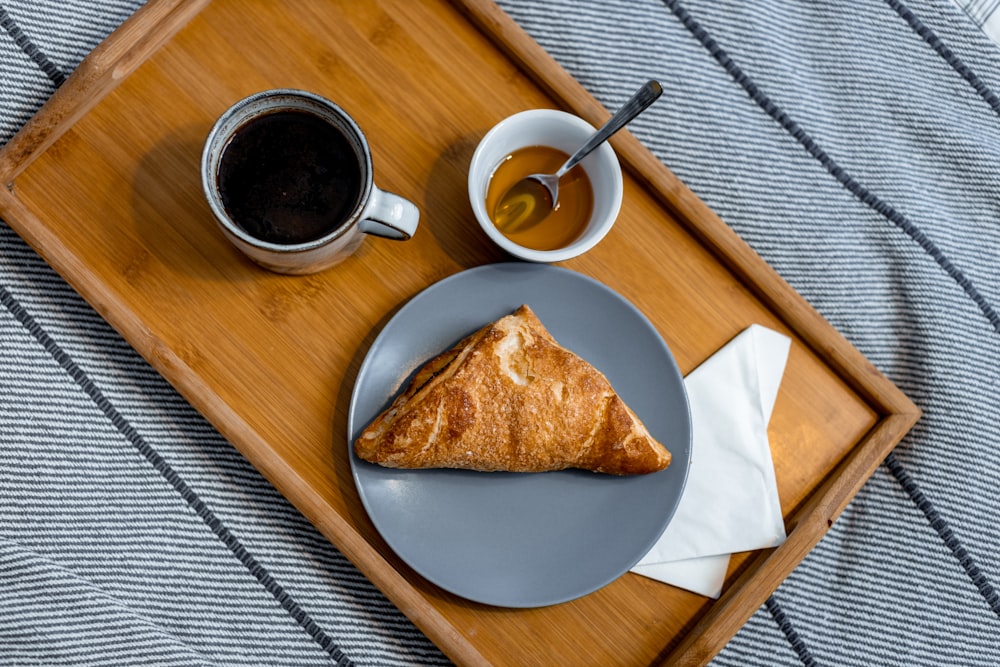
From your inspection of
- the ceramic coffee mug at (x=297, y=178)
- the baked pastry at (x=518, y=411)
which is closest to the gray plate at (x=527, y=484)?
the baked pastry at (x=518, y=411)

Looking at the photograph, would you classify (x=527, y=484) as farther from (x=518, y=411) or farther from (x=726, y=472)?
(x=726, y=472)

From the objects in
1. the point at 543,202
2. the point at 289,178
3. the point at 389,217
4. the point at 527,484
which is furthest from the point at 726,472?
the point at 289,178

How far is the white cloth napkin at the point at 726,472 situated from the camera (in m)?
0.90

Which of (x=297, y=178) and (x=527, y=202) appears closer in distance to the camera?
(x=297, y=178)

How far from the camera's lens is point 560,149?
0.89 meters

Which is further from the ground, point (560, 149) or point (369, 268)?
point (560, 149)

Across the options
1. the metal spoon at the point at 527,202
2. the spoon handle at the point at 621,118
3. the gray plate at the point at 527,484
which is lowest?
the gray plate at the point at 527,484

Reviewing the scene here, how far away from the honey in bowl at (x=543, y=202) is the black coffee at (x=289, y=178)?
179 millimetres

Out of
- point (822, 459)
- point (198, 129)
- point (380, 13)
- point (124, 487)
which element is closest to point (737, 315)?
point (822, 459)

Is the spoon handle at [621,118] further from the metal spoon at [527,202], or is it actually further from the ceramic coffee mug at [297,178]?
the ceramic coffee mug at [297,178]

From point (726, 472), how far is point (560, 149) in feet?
1.39

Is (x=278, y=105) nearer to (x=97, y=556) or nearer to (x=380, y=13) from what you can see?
(x=380, y=13)

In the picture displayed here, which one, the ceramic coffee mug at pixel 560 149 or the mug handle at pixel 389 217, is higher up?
the ceramic coffee mug at pixel 560 149

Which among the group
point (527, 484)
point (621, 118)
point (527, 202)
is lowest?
point (527, 484)
